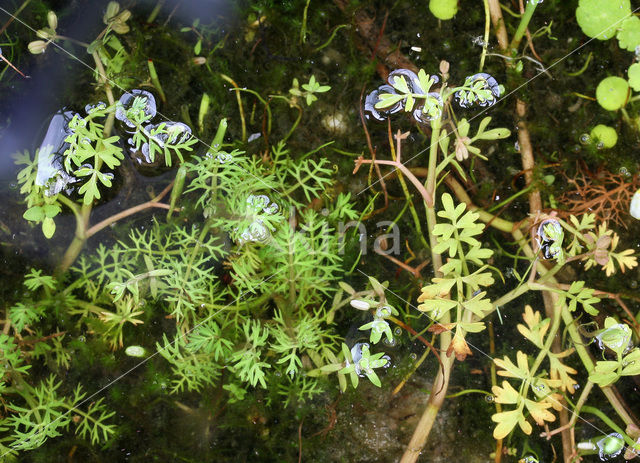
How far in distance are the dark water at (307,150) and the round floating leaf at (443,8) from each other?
3.0 inches

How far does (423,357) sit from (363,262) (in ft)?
2.11

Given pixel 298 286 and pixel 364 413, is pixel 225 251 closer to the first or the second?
pixel 298 286

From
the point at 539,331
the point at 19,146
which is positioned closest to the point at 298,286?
the point at 539,331

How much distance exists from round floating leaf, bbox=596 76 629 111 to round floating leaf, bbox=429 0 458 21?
943 mm

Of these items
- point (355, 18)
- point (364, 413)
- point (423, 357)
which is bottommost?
point (364, 413)

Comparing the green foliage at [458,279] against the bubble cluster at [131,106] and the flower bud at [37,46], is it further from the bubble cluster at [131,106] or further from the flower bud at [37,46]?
the flower bud at [37,46]

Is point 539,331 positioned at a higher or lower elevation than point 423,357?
higher

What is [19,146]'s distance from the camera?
2848 mm

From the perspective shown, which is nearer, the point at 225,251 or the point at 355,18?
the point at 225,251

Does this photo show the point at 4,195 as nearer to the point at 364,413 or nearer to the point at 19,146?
the point at 19,146

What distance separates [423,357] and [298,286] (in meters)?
0.83

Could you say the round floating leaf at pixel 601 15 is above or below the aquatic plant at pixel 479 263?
above

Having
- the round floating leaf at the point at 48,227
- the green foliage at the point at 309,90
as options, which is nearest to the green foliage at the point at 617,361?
the green foliage at the point at 309,90

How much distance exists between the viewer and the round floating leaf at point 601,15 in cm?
279
